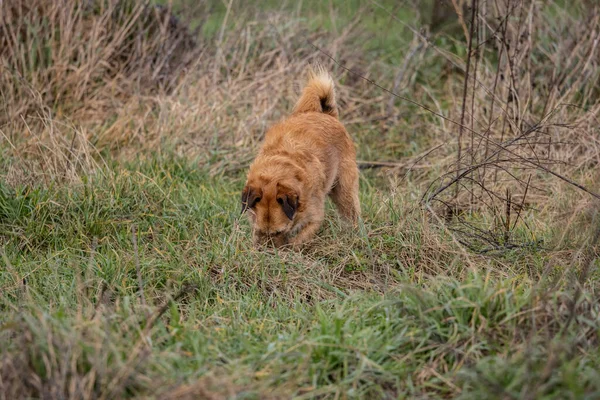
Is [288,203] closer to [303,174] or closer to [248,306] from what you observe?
[303,174]

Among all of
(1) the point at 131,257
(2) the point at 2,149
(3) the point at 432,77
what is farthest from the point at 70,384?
(3) the point at 432,77

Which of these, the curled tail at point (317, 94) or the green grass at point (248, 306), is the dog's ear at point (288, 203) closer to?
the green grass at point (248, 306)

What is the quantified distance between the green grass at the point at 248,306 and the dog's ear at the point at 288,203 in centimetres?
30

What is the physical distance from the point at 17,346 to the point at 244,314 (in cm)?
147

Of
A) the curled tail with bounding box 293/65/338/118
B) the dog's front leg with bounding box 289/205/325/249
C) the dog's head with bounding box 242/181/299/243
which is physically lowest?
the dog's front leg with bounding box 289/205/325/249

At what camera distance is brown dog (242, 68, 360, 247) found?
17.6 feet

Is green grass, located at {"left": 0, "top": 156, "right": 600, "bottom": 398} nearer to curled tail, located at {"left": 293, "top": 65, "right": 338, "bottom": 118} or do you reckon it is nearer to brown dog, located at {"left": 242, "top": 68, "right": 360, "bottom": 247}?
brown dog, located at {"left": 242, "top": 68, "right": 360, "bottom": 247}

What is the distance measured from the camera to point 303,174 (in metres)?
5.73

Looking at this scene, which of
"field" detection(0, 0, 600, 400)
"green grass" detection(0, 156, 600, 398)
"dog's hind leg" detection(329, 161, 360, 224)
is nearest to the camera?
"green grass" detection(0, 156, 600, 398)

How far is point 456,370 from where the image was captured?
3.64m

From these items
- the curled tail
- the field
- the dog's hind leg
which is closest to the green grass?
the field

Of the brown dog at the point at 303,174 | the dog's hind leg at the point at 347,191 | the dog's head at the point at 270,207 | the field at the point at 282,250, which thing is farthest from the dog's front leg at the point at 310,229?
the dog's hind leg at the point at 347,191

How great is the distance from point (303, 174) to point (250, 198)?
1.91ft

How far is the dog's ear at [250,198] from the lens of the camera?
532cm
